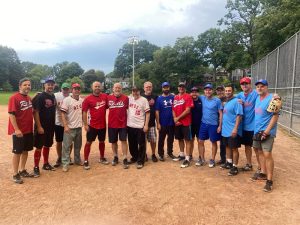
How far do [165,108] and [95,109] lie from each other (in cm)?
161

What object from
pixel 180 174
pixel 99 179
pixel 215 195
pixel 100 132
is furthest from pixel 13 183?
pixel 215 195

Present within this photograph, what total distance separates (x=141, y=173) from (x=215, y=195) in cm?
176

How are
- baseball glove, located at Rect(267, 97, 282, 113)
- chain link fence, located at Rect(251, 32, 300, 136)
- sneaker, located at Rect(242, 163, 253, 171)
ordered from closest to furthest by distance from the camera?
baseball glove, located at Rect(267, 97, 282, 113) < sneaker, located at Rect(242, 163, 253, 171) < chain link fence, located at Rect(251, 32, 300, 136)

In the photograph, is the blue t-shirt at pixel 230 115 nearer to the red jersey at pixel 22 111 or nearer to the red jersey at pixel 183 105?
the red jersey at pixel 183 105

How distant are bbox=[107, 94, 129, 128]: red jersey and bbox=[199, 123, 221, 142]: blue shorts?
1.74m

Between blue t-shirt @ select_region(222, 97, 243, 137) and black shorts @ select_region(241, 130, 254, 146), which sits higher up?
blue t-shirt @ select_region(222, 97, 243, 137)

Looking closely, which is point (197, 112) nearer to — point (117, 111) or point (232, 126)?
point (232, 126)

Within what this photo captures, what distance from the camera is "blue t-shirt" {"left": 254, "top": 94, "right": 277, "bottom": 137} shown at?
5238mm

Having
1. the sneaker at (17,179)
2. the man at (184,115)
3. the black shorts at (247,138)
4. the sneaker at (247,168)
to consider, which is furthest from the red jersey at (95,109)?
the sneaker at (247,168)

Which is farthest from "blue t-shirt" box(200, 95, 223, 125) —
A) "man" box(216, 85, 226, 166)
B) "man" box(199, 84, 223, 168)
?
"man" box(216, 85, 226, 166)

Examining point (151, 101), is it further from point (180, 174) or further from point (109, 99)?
point (180, 174)

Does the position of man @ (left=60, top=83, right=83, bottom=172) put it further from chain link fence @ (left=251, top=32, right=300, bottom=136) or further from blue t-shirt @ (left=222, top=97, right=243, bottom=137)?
chain link fence @ (left=251, top=32, right=300, bottom=136)

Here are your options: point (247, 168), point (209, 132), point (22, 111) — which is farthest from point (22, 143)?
point (247, 168)

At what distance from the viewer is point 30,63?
127m
